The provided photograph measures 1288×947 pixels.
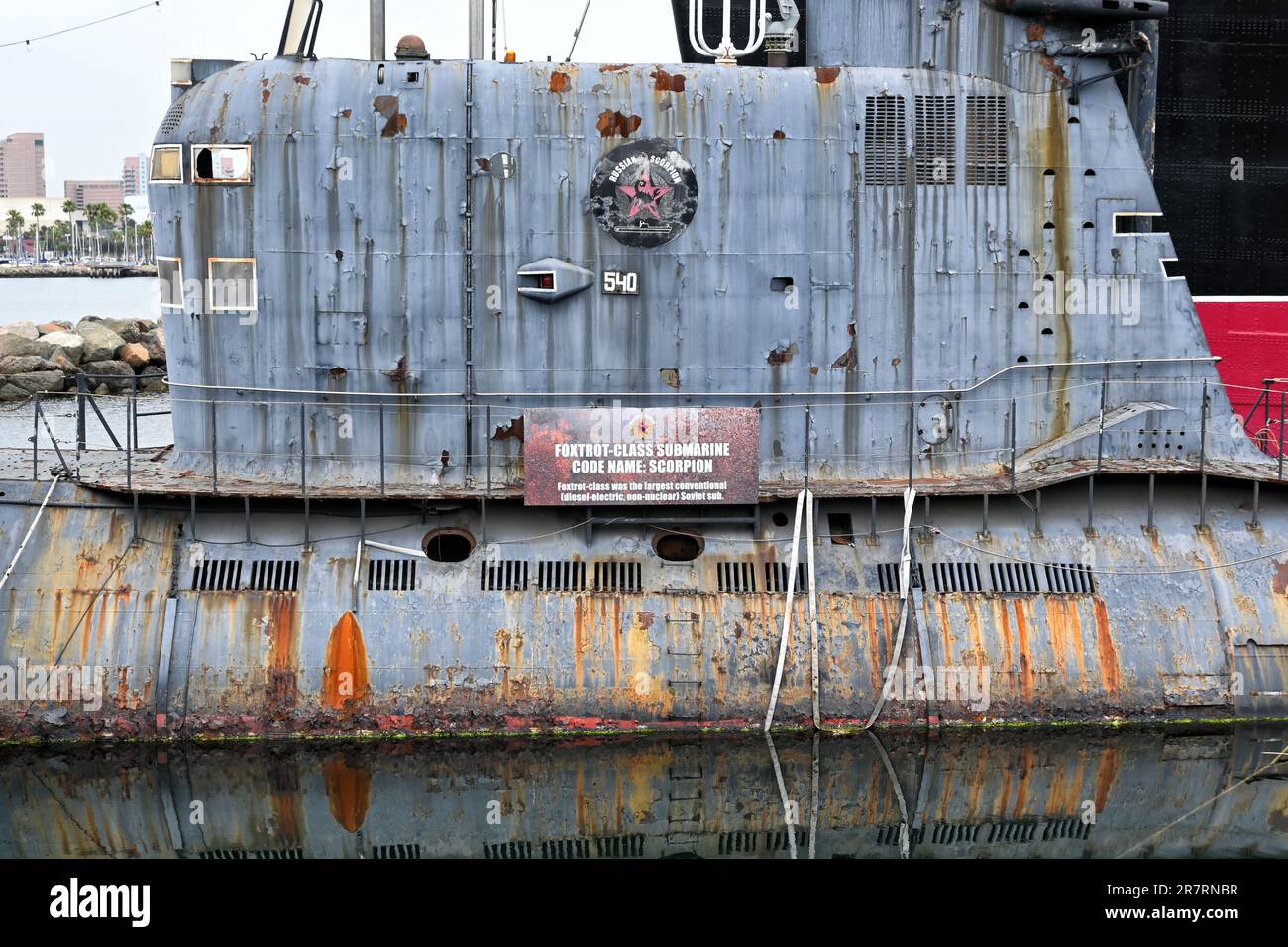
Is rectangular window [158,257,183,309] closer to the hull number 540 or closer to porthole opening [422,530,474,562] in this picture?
porthole opening [422,530,474,562]

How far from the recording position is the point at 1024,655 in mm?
20766

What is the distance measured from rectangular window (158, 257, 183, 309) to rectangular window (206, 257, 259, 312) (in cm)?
38

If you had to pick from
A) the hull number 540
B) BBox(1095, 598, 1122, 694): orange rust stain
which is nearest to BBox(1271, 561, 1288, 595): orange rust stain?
BBox(1095, 598, 1122, 694): orange rust stain

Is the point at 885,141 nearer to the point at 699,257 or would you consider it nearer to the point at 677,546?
the point at 699,257

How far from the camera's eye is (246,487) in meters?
20.9

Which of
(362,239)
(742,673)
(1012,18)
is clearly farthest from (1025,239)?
(362,239)

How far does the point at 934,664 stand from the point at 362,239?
906 centimetres

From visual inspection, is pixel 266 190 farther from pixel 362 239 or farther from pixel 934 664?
pixel 934 664

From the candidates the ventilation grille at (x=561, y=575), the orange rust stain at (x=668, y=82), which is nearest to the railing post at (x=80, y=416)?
the ventilation grille at (x=561, y=575)

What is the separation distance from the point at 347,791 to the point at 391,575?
2.89 metres

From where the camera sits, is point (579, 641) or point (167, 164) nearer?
point (579, 641)

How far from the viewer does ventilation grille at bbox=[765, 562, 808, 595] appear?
828 inches

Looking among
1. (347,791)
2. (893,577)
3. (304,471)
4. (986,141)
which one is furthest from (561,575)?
(986,141)

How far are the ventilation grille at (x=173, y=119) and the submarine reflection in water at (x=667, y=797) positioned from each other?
7.89 m
